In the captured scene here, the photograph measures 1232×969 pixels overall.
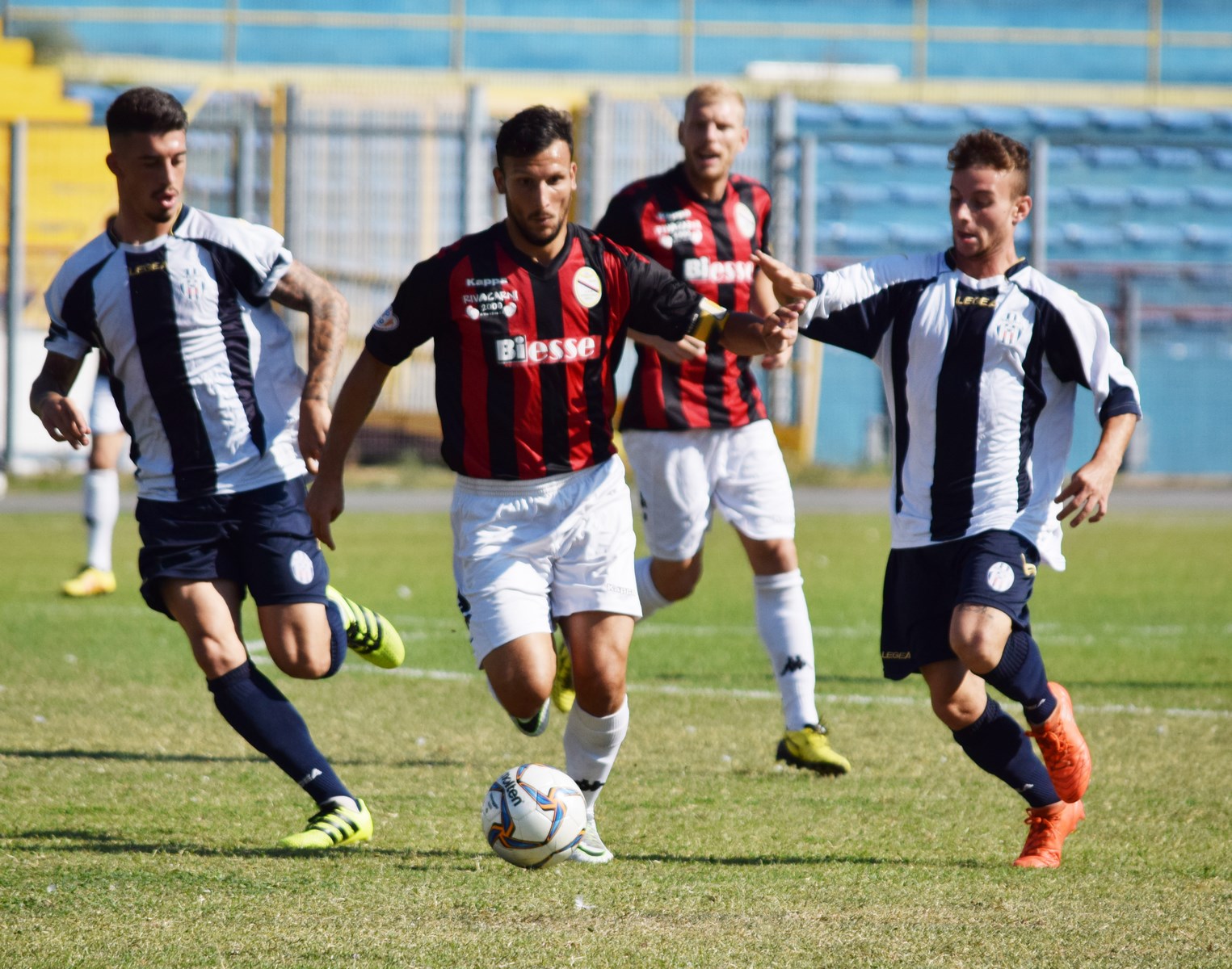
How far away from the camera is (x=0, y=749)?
5.84 metres

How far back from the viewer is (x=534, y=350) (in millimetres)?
4508

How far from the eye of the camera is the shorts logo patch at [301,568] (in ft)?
16.0

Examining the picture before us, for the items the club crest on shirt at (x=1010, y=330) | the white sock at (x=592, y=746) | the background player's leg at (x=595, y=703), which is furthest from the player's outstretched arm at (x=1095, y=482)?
the white sock at (x=592, y=746)

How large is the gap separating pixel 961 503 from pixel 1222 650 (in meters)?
4.15

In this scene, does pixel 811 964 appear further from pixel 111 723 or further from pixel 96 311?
pixel 111 723

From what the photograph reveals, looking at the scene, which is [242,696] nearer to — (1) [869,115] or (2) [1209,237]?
(2) [1209,237]

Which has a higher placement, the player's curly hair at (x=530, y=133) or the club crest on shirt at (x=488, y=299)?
the player's curly hair at (x=530, y=133)

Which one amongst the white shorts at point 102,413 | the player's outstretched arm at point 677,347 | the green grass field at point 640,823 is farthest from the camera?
the white shorts at point 102,413

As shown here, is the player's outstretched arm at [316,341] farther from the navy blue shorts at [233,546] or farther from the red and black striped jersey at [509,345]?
the red and black striped jersey at [509,345]

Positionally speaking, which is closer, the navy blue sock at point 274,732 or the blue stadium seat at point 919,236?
the navy blue sock at point 274,732

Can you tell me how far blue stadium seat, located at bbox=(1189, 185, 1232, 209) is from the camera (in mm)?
24014

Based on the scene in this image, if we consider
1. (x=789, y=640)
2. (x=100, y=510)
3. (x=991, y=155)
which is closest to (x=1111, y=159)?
(x=100, y=510)

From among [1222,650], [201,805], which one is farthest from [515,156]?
[1222,650]

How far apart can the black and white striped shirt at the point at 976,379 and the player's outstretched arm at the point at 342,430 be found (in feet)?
4.01
